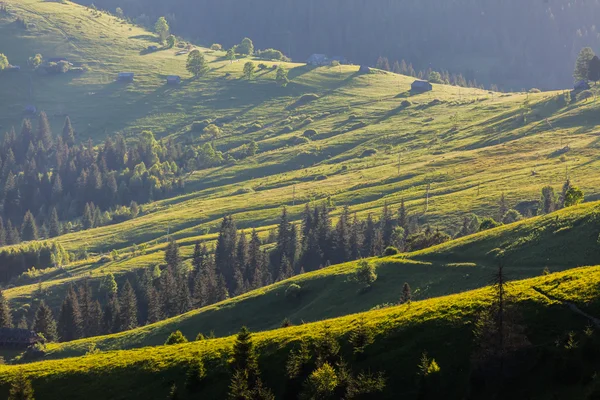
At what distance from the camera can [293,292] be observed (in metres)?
132

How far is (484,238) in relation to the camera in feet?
404

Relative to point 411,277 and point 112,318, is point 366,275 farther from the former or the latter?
point 112,318

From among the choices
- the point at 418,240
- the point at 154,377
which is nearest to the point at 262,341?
the point at 154,377

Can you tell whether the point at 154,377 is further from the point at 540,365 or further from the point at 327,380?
the point at 540,365

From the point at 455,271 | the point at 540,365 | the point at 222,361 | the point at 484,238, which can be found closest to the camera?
the point at 540,365

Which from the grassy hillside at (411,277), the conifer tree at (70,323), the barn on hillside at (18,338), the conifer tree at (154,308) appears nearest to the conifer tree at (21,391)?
the grassy hillside at (411,277)

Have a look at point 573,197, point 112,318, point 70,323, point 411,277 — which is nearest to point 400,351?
point 411,277

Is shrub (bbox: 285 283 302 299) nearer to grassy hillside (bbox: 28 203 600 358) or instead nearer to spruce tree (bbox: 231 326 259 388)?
grassy hillside (bbox: 28 203 600 358)

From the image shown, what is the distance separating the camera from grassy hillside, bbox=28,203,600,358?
351 feet

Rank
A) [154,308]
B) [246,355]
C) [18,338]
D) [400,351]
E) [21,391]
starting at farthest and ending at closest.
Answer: [154,308] < [18,338] < [21,391] < [246,355] < [400,351]

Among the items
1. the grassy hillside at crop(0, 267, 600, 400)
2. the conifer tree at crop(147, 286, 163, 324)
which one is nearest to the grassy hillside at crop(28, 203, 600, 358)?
the conifer tree at crop(147, 286, 163, 324)

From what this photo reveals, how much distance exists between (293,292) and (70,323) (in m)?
65.3

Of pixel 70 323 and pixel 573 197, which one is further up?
pixel 573 197

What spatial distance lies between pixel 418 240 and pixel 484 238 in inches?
1026
